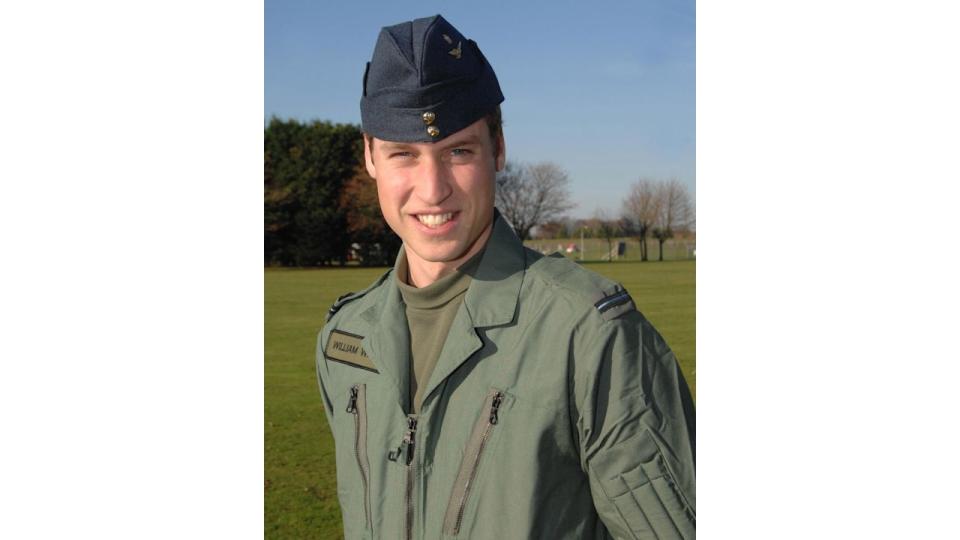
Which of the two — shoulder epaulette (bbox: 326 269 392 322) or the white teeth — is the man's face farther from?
shoulder epaulette (bbox: 326 269 392 322)

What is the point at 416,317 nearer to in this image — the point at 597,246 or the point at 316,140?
the point at 597,246

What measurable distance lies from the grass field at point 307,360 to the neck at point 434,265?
47cm

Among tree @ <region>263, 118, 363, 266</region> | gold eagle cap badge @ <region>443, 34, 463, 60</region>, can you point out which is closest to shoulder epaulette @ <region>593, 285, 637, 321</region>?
gold eagle cap badge @ <region>443, 34, 463, 60</region>

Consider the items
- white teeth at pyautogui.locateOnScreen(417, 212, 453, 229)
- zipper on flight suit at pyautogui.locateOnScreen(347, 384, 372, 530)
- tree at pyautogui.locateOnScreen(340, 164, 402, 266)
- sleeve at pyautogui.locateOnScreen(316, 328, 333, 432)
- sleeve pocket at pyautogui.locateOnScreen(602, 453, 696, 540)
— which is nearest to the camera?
sleeve pocket at pyautogui.locateOnScreen(602, 453, 696, 540)

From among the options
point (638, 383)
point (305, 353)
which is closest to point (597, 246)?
point (638, 383)

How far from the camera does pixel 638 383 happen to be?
1950mm

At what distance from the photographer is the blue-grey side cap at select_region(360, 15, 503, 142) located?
2.12m

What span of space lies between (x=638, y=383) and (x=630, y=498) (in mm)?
276

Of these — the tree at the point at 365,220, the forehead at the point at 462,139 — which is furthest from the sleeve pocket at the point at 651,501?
the tree at the point at 365,220

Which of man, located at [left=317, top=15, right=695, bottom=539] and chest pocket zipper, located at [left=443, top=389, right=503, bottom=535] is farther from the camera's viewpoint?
chest pocket zipper, located at [left=443, top=389, right=503, bottom=535]

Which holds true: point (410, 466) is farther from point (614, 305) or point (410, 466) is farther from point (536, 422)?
point (614, 305)

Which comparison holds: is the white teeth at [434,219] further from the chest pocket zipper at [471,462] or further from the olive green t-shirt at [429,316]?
the chest pocket zipper at [471,462]

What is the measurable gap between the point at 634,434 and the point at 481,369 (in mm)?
430

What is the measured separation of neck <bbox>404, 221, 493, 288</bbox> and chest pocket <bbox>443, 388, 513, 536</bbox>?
1.25ft
